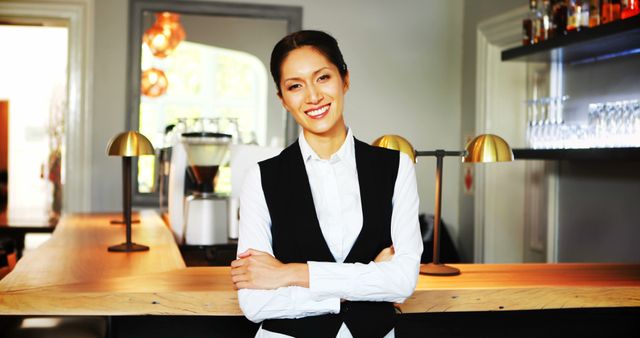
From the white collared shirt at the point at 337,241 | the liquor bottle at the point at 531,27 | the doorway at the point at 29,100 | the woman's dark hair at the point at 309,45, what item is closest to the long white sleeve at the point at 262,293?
the white collared shirt at the point at 337,241

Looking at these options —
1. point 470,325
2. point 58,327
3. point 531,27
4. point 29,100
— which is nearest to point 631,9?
point 531,27

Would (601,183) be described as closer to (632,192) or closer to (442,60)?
(632,192)

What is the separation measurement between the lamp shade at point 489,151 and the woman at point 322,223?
0.57 m

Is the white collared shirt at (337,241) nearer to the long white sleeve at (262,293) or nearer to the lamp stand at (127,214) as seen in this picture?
the long white sleeve at (262,293)

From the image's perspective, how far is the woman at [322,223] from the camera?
5.41 feet

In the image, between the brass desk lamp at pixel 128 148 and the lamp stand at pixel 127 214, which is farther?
the lamp stand at pixel 127 214

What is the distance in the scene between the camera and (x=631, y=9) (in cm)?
300

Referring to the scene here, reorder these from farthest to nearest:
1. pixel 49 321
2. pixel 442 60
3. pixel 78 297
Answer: pixel 442 60 < pixel 49 321 < pixel 78 297

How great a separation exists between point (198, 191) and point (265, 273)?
6.15ft

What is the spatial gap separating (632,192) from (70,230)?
2641 millimetres

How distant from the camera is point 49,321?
2.81 m

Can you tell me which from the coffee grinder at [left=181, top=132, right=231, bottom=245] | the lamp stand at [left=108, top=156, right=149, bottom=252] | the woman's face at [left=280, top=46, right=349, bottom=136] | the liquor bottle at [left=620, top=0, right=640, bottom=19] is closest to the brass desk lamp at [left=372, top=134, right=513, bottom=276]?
the woman's face at [left=280, top=46, right=349, bottom=136]

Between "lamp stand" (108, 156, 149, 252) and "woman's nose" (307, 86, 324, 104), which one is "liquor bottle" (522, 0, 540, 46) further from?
"woman's nose" (307, 86, 324, 104)

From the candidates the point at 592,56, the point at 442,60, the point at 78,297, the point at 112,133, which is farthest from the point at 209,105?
the point at 78,297
